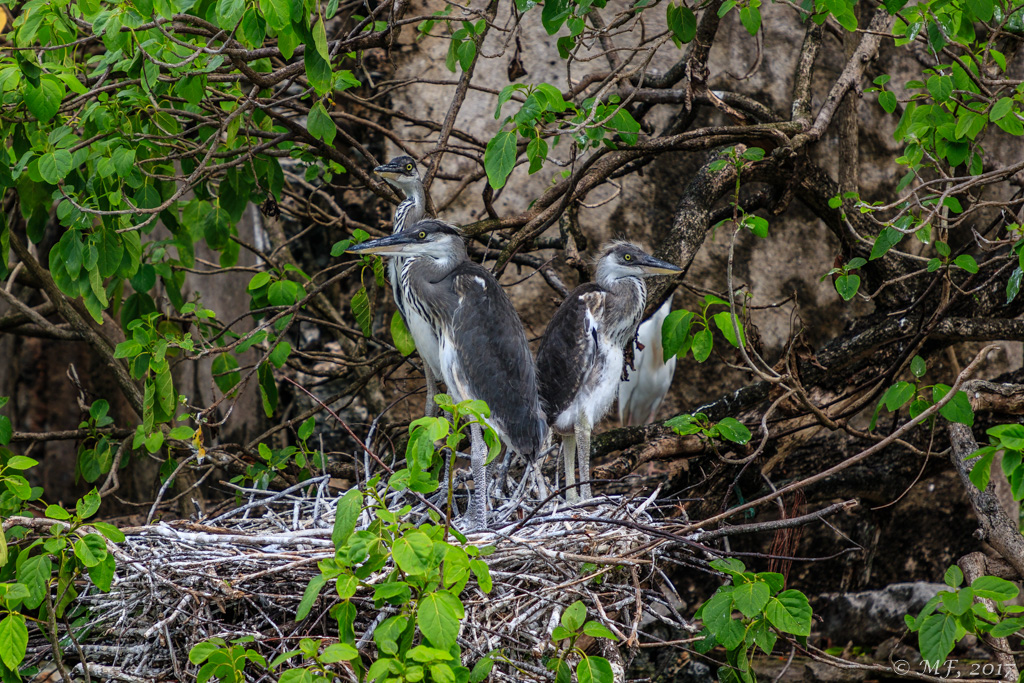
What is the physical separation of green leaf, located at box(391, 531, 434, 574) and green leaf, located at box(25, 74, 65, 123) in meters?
1.79

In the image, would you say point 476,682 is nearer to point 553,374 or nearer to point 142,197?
point 553,374

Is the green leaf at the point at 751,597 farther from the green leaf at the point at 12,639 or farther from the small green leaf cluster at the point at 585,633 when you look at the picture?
the green leaf at the point at 12,639

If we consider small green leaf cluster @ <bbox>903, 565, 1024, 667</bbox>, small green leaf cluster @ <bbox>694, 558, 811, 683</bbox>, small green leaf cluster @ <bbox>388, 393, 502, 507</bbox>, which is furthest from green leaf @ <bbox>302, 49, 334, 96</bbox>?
small green leaf cluster @ <bbox>903, 565, 1024, 667</bbox>

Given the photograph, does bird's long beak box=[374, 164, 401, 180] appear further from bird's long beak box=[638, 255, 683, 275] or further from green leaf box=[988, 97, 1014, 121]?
green leaf box=[988, 97, 1014, 121]

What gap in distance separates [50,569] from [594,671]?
1.49 m

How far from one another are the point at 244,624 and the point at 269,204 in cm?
205

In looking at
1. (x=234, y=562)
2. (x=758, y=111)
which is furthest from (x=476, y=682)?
(x=758, y=111)

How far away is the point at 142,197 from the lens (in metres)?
3.43

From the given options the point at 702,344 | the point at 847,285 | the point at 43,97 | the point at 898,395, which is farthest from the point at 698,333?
the point at 43,97

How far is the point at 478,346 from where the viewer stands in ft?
11.5

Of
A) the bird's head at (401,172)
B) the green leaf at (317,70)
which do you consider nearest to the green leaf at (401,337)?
the bird's head at (401,172)

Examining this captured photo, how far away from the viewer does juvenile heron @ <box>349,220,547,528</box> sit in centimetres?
347

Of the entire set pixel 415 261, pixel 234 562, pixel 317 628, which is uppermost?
pixel 415 261

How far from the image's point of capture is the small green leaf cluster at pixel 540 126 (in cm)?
282
